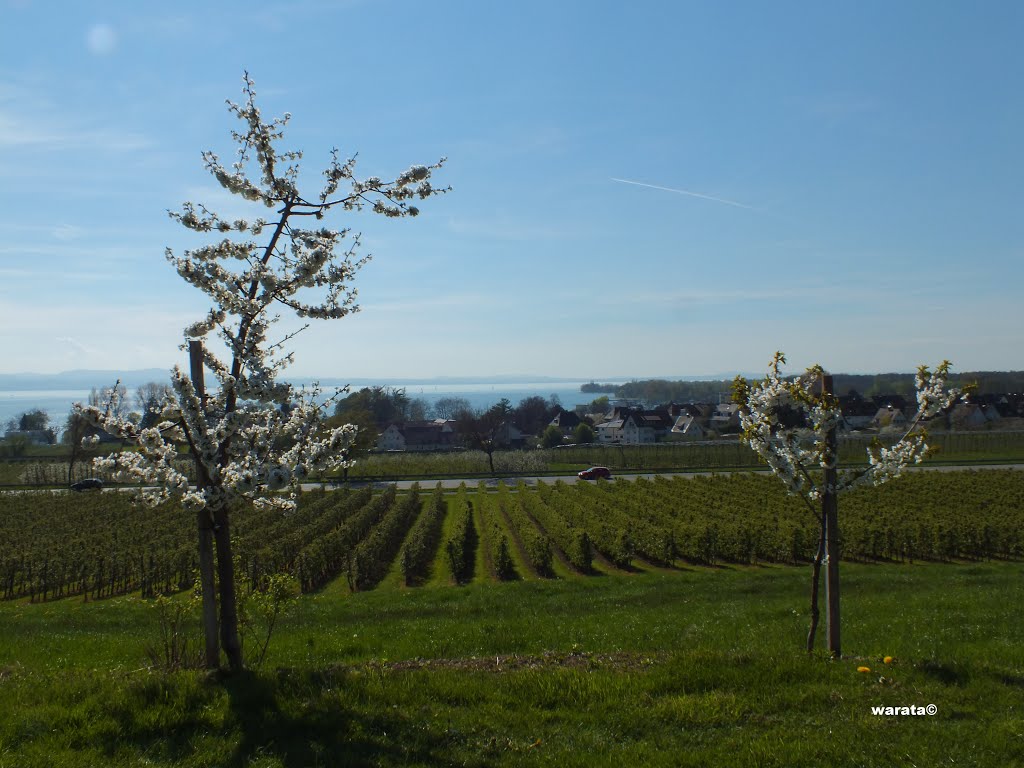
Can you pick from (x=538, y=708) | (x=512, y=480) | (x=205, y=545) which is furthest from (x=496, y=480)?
(x=538, y=708)

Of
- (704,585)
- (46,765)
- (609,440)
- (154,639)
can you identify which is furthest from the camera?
(609,440)

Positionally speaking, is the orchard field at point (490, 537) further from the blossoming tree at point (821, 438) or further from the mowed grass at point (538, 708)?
the blossoming tree at point (821, 438)

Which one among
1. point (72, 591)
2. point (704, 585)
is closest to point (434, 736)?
point (704, 585)

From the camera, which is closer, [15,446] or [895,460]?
[895,460]

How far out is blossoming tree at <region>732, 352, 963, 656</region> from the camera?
7.05 metres

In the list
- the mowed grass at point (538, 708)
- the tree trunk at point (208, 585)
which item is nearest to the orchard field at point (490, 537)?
the tree trunk at point (208, 585)

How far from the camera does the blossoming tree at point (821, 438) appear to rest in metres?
7.05

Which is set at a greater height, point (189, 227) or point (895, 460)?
point (189, 227)

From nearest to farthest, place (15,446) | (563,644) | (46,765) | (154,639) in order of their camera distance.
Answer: (46,765) → (563,644) → (154,639) → (15,446)

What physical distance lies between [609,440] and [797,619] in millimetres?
87892

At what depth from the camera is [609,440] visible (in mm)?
98125

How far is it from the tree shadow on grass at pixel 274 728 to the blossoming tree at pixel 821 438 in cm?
437

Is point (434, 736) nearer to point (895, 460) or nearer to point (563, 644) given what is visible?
point (563, 644)

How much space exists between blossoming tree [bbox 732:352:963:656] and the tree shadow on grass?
4366 millimetres
